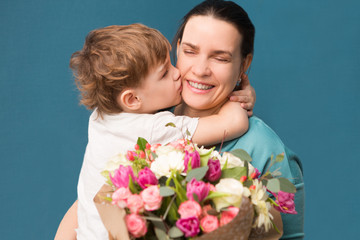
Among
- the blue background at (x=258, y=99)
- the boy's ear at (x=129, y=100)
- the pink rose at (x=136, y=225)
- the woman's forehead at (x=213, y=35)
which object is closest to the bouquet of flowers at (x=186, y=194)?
the pink rose at (x=136, y=225)

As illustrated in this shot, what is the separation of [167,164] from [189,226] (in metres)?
0.19

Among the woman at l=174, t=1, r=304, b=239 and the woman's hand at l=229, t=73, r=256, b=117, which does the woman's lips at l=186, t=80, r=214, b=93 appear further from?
the woman's hand at l=229, t=73, r=256, b=117

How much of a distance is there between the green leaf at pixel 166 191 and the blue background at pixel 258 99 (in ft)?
7.27

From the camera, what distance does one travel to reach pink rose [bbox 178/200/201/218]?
1.18 meters

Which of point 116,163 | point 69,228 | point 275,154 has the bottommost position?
point 69,228

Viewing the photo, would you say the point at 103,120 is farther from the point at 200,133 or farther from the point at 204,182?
the point at 204,182

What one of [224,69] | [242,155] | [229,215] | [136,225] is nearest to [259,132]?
[224,69]

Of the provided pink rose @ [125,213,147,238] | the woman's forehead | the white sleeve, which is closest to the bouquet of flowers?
pink rose @ [125,213,147,238]

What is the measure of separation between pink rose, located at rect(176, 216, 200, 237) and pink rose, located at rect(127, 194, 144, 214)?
11cm

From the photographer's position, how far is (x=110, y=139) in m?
1.81

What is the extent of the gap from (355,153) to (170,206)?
2.33 m

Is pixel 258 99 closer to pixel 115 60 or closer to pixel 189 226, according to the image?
→ pixel 115 60

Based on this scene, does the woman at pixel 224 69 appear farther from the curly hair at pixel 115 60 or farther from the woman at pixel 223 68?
the curly hair at pixel 115 60

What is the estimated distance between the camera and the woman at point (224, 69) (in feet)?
6.05
